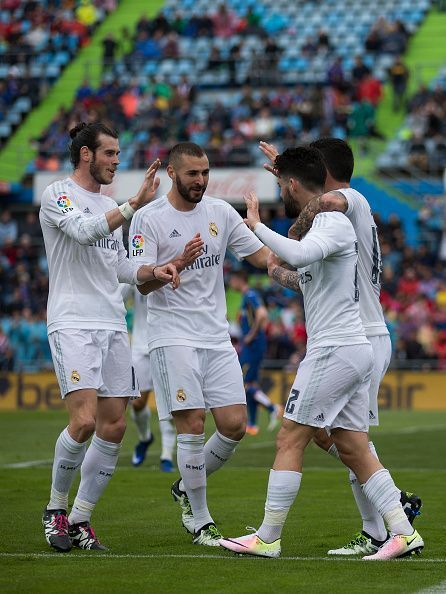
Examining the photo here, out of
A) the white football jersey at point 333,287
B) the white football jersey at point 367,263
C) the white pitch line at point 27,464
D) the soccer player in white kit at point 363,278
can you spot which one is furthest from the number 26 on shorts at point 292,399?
the white pitch line at point 27,464

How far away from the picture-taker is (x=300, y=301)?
2911 centimetres

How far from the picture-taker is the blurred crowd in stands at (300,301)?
27.8 meters

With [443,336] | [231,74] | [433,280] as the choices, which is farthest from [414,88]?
[443,336]

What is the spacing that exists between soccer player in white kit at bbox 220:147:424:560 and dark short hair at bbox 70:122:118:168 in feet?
4.90

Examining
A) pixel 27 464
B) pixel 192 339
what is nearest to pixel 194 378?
pixel 192 339

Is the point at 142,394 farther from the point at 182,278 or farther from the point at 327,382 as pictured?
the point at 327,382

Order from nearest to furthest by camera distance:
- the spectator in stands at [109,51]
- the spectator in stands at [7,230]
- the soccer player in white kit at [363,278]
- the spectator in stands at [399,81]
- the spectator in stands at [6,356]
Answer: the soccer player in white kit at [363,278]
the spectator in stands at [6,356]
the spectator in stands at [7,230]
the spectator in stands at [399,81]
the spectator in stands at [109,51]

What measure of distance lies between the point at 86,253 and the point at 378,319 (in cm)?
202

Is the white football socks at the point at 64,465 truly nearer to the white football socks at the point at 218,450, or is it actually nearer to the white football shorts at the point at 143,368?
the white football socks at the point at 218,450

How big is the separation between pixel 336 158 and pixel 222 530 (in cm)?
288

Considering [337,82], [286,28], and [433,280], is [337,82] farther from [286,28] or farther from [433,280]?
[433,280]

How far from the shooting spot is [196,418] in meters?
9.05

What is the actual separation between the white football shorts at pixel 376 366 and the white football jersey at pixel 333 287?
43 centimetres

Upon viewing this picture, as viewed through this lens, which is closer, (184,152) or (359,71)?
(184,152)
